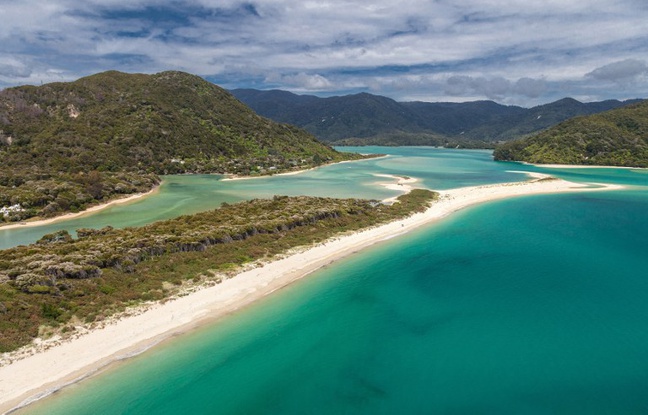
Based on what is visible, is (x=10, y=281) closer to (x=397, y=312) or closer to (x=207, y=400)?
(x=207, y=400)

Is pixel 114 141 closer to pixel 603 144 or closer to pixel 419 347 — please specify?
pixel 419 347

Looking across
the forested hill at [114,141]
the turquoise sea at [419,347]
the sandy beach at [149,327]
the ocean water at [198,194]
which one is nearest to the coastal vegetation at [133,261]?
the sandy beach at [149,327]

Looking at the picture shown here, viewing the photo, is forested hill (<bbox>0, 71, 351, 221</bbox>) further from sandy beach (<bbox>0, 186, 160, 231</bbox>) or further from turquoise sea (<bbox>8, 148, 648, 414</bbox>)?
turquoise sea (<bbox>8, 148, 648, 414</bbox>)

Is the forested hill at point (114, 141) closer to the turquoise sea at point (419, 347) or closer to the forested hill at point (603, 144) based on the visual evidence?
the turquoise sea at point (419, 347)

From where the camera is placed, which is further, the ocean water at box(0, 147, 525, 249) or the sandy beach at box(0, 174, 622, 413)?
the ocean water at box(0, 147, 525, 249)

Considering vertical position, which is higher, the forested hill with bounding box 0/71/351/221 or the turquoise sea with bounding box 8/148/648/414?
the forested hill with bounding box 0/71/351/221

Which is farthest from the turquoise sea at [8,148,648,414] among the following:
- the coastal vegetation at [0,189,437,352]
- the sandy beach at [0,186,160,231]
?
the sandy beach at [0,186,160,231]
